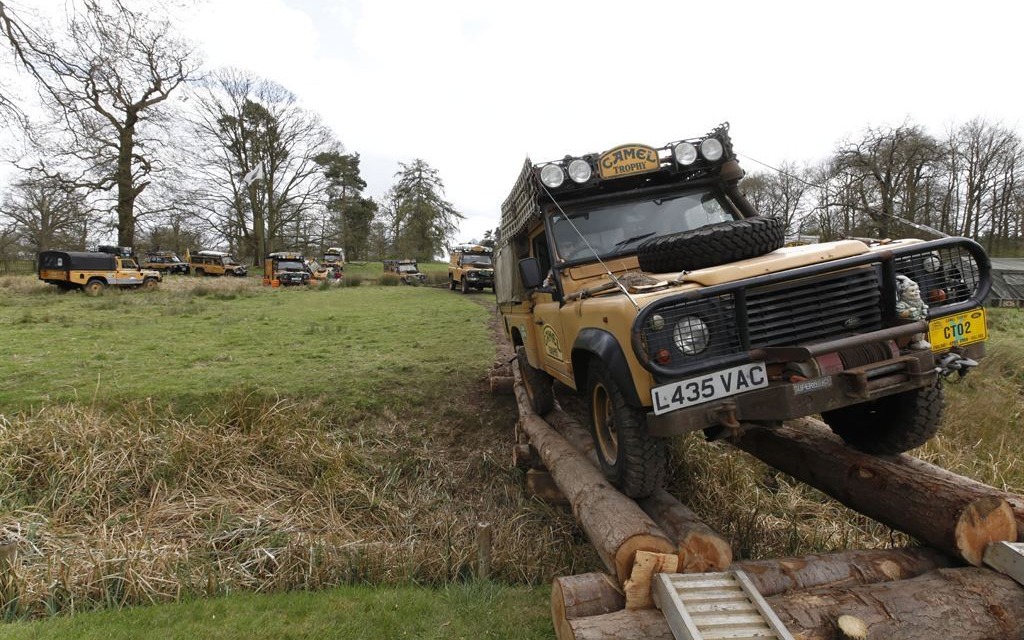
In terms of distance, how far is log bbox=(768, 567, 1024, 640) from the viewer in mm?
2453

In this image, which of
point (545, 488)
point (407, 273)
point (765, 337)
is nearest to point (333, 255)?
point (407, 273)

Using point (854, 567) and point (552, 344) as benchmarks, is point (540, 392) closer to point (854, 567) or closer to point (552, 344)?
point (552, 344)

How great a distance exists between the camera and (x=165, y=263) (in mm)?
37375

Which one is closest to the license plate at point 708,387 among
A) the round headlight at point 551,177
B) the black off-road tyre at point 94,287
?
the round headlight at point 551,177

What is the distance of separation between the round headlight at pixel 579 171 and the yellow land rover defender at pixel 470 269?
755 inches

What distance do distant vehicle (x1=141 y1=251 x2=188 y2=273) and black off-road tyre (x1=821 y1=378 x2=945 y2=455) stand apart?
135 feet

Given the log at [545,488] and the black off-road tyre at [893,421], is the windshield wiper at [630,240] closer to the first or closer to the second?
the black off-road tyre at [893,421]

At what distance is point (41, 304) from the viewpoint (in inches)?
680

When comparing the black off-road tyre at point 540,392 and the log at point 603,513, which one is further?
the black off-road tyre at point 540,392

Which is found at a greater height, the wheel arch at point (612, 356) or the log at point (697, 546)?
the wheel arch at point (612, 356)

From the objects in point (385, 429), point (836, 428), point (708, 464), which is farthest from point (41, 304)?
point (836, 428)

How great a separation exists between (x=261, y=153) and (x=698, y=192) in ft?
132

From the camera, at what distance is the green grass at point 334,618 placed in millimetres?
3330

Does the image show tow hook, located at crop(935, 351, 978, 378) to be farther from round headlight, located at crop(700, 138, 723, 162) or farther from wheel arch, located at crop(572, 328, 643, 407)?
round headlight, located at crop(700, 138, 723, 162)
